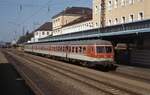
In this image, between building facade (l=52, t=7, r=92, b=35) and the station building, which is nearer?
the station building

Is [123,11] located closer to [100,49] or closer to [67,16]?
[100,49]

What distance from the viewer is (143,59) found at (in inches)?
1741

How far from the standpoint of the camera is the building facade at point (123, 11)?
2158 inches

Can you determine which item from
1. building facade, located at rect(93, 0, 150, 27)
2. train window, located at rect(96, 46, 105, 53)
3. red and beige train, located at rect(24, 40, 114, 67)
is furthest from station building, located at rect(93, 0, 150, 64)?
train window, located at rect(96, 46, 105, 53)

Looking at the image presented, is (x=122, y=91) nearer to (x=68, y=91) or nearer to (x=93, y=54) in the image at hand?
(x=68, y=91)

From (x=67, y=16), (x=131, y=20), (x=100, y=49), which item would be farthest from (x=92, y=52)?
(x=67, y=16)

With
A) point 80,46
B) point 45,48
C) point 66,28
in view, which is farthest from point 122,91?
point 66,28

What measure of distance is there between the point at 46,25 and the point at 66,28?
54.9 m

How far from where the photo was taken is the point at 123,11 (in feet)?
206

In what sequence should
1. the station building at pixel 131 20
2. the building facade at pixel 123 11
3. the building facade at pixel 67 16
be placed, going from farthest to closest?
the building facade at pixel 67 16, the building facade at pixel 123 11, the station building at pixel 131 20

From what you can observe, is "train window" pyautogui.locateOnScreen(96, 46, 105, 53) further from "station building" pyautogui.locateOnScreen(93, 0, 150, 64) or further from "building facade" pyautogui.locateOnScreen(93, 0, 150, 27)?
"building facade" pyautogui.locateOnScreen(93, 0, 150, 27)

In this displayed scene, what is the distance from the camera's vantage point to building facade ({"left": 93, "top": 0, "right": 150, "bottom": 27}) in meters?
54.8

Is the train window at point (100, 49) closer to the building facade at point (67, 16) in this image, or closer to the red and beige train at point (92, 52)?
the red and beige train at point (92, 52)

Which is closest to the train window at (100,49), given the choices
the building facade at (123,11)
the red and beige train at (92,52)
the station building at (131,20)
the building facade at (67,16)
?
the red and beige train at (92,52)
